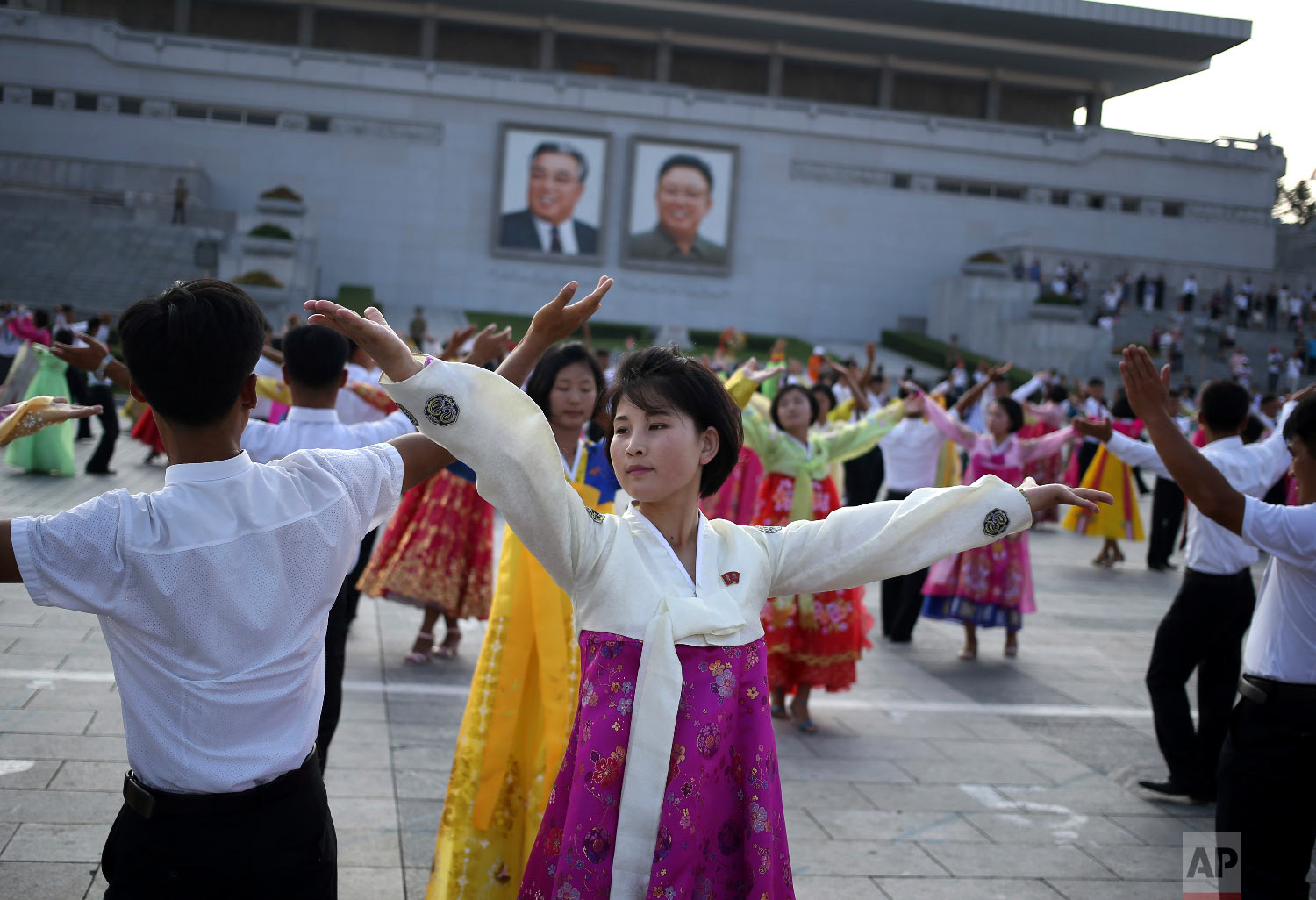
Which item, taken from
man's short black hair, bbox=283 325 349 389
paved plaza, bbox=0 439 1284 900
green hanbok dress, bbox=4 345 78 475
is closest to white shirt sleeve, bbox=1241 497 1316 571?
paved plaza, bbox=0 439 1284 900

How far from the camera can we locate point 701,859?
215cm

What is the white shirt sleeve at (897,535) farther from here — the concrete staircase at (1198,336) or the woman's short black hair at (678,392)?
the concrete staircase at (1198,336)

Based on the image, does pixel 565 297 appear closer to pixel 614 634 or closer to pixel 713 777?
pixel 614 634

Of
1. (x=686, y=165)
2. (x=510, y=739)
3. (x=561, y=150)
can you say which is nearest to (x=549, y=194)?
(x=561, y=150)

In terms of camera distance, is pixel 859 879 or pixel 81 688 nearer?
pixel 859 879

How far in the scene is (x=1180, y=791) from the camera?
4664 millimetres

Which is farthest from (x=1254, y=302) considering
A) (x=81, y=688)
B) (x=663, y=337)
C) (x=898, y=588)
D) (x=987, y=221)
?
(x=81, y=688)

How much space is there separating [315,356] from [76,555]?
6.64 ft

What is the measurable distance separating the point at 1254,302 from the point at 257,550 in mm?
33506

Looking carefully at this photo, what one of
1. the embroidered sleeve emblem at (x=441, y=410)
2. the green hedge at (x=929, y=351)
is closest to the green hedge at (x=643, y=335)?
the green hedge at (x=929, y=351)

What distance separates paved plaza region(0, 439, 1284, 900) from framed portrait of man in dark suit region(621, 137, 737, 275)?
24.9 m

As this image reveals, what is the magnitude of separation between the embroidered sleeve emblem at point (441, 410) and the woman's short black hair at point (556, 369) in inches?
63.5

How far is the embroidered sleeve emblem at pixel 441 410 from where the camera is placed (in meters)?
1.95

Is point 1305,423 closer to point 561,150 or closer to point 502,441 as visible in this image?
point 502,441
